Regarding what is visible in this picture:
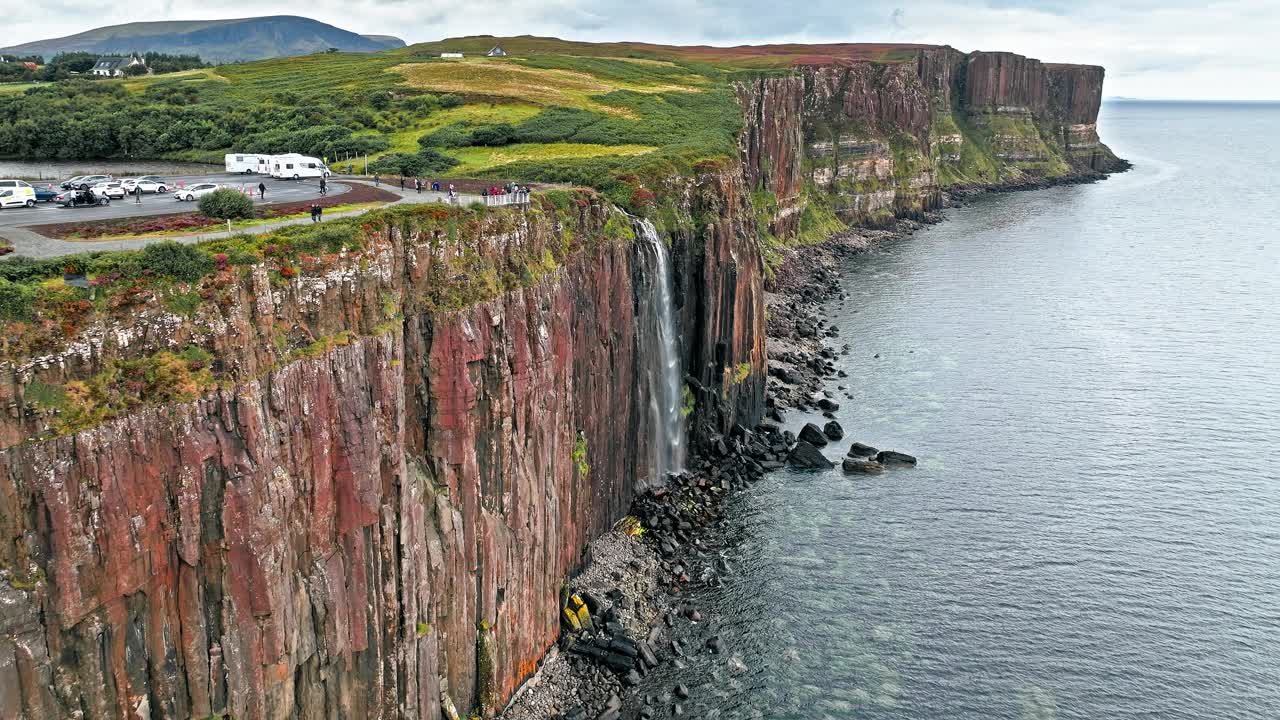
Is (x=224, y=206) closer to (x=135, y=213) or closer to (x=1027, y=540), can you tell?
(x=135, y=213)

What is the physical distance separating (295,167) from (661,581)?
137ft

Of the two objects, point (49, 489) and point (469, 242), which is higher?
Result: point (469, 242)

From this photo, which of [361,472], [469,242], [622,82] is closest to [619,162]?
[469,242]

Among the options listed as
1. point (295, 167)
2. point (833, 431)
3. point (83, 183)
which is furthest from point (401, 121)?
point (833, 431)

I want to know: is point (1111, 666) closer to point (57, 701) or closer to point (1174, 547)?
point (1174, 547)

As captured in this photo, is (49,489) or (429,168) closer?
(49,489)

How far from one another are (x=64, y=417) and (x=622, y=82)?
14267 cm

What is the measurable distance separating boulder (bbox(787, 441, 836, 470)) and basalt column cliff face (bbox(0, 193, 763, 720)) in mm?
26537

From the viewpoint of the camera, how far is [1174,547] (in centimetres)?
6588

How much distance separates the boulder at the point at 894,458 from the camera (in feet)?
262

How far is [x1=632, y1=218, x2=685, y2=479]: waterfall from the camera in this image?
7131 centimetres

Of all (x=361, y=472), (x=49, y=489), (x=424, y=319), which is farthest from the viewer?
(x=424, y=319)

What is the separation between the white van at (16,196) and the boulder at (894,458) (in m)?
63.1

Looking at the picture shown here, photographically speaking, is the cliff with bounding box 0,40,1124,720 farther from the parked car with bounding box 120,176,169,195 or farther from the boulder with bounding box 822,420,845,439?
the boulder with bounding box 822,420,845,439
